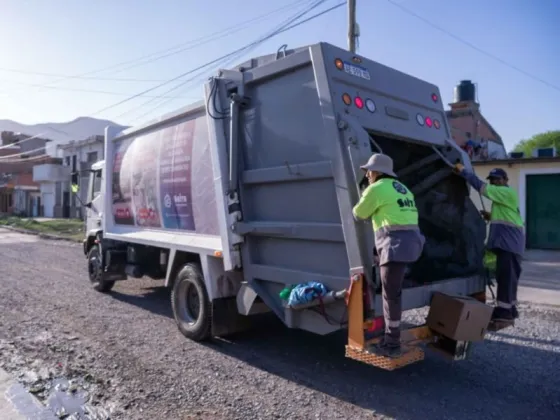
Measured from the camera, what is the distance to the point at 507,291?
479 cm

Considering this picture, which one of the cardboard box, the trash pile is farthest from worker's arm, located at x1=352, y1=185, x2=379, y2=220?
the cardboard box

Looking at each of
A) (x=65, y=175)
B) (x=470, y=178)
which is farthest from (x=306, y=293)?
(x=65, y=175)

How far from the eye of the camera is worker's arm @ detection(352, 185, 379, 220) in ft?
12.8

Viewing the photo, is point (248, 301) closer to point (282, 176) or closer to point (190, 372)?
point (190, 372)

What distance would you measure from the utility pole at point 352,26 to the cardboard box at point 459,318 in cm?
852

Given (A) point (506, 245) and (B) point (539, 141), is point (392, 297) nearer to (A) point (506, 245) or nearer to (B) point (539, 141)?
(A) point (506, 245)

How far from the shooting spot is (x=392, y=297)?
3.95 meters

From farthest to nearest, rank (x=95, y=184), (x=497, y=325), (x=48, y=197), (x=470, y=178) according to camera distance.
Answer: (x=48, y=197) → (x=95, y=184) → (x=470, y=178) → (x=497, y=325)

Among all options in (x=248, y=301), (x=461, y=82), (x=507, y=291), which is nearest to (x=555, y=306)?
(x=507, y=291)

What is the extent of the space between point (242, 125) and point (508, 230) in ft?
9.21

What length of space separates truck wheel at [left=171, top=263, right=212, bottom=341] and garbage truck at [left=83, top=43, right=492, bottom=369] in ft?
0.06

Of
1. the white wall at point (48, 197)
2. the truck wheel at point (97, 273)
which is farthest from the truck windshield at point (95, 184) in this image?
the white wall at point (48, 197)

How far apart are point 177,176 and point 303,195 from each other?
242cm

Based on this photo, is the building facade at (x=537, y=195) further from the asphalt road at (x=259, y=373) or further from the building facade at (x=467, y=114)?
the building facade at (x=467, y=114)
